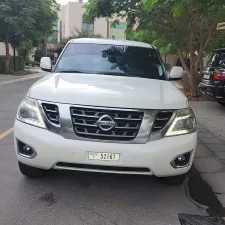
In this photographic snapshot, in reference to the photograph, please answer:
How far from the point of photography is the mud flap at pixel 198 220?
3733 mm

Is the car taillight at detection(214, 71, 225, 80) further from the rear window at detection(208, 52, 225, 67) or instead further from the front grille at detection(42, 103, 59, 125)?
the front grille at detection(42, 103, 59, 125)

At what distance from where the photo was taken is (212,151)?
20.7ft

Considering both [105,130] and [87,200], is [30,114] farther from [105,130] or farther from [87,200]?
[87,200]

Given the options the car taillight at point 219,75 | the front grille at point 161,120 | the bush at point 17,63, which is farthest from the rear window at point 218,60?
the bush at point 17,63

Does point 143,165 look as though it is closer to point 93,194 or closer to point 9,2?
point 93,194

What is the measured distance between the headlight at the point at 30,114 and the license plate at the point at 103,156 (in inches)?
A: 24.3

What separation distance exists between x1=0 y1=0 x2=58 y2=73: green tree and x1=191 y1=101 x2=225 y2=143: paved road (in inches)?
591

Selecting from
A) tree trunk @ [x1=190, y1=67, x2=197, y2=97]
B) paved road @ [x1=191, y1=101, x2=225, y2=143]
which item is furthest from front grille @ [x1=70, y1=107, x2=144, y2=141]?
tree trunk @ [x1=190, y1=67, x2=197, y2=97]

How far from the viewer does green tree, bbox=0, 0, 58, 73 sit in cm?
2294

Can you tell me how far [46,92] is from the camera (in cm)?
411

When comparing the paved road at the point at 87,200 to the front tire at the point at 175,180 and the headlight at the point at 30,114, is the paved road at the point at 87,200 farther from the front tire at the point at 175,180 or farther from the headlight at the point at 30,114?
the headlight at the point at 30,114

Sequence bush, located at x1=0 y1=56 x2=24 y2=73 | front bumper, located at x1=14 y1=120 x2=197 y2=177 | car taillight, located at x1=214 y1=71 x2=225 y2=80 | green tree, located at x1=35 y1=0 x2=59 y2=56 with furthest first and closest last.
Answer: bush, located at x1=0 y1=56 x2=24 y2=73 → green tree, located at x1=35 y1=0 x2=59 y2=56 → car taillight, located at x1=214 y1=71 x2=225 y2=80 → front bumper, located at x1=14 y1=120 x2=197 y2=177

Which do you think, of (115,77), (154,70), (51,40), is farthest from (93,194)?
(51,40)

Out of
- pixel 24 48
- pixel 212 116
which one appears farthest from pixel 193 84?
pixel 24 48
